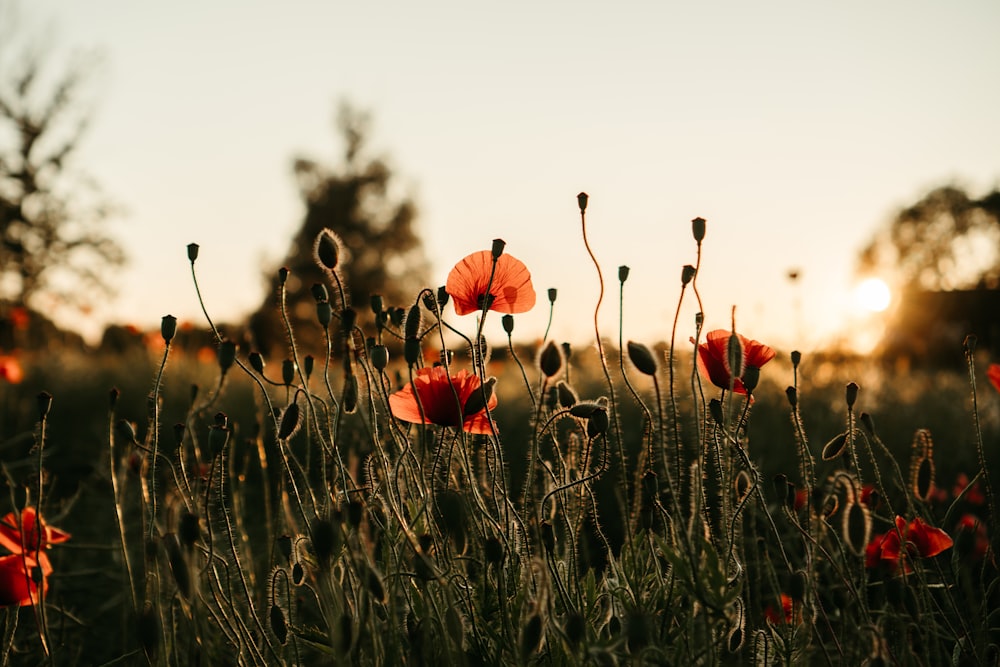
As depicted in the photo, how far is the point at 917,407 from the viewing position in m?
4.86

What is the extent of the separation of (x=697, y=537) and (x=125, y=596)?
4.33 feet

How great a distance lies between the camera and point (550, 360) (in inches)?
50.5

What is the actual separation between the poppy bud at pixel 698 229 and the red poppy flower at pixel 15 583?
45.7 inches

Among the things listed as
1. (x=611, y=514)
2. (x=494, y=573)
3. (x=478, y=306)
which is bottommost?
(x=611, y=514)

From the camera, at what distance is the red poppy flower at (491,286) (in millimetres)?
1479

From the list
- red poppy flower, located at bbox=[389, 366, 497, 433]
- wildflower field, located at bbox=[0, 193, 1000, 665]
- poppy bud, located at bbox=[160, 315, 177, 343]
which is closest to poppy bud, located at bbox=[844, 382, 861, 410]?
wildflower field, located at bbox=[0, 193, 1000, 665]

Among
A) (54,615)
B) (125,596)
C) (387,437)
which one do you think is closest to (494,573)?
(387,437)

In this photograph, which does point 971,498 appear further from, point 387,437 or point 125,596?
point 125,596

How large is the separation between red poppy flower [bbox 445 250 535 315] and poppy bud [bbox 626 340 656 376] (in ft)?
1.23

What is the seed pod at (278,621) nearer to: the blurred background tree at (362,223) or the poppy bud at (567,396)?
the poppy bud at (567,396)

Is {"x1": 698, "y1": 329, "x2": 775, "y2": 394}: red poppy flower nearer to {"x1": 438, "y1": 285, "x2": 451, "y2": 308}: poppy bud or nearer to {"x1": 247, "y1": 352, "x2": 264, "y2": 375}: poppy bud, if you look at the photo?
{"x1": 438, "y1": 285, "x2": 451, "y2": 308}: poppy bud

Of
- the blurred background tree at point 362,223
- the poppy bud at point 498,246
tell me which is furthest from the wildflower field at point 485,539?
the blurred background tree at point 362,223

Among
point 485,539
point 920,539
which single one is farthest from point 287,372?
point 920,539

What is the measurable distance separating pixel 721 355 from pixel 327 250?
0.66 metres
